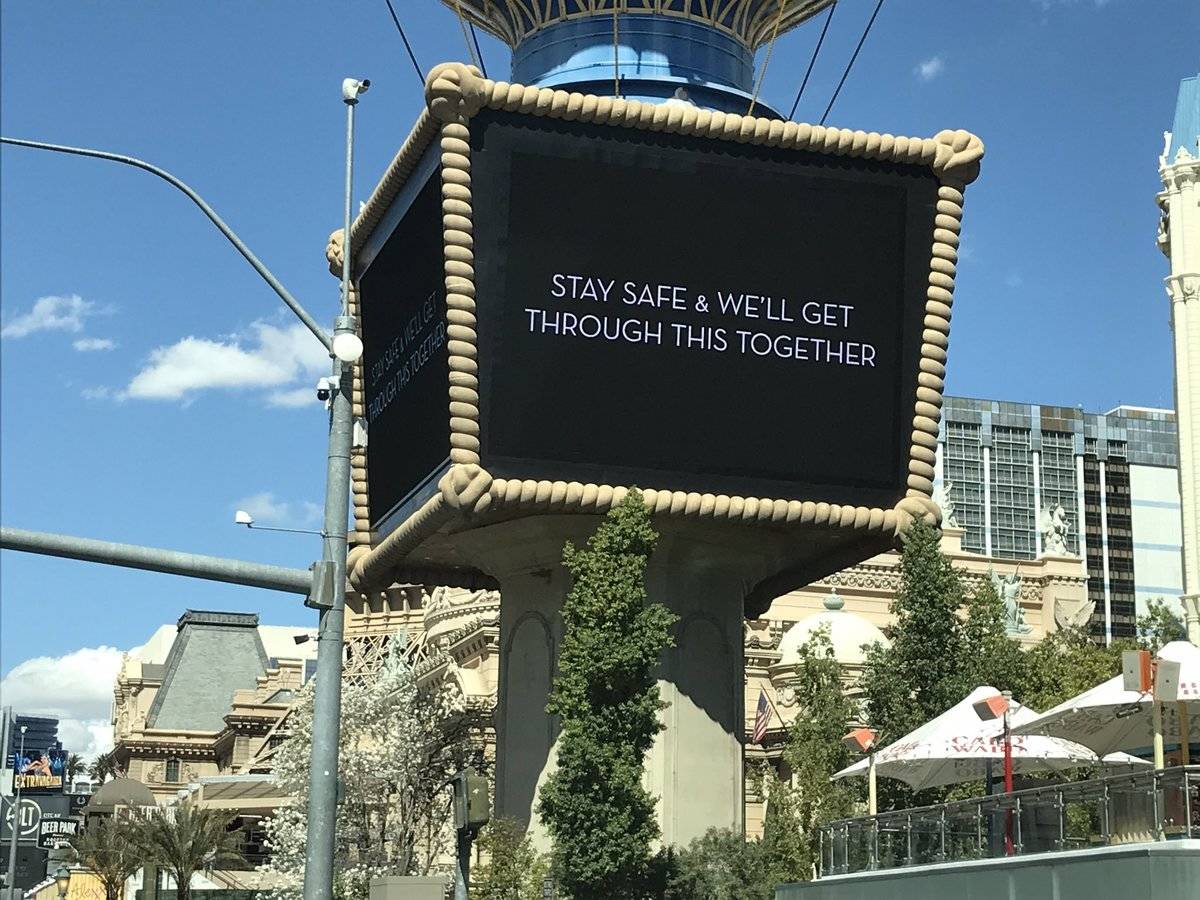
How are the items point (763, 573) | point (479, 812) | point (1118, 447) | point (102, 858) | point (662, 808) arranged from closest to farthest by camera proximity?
point (479, 812), point (662, 808), point (763, 573), point (102, 858), point (1118, 447)

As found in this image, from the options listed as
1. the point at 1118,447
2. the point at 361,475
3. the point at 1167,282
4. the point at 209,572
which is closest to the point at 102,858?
the point at 361,475

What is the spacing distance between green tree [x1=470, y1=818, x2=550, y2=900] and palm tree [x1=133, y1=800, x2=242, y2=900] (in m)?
23.8

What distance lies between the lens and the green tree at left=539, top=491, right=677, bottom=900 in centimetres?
3809

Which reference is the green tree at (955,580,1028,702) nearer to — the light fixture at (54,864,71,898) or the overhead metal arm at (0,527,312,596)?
the overhead metal arm at (0,527,312,596)

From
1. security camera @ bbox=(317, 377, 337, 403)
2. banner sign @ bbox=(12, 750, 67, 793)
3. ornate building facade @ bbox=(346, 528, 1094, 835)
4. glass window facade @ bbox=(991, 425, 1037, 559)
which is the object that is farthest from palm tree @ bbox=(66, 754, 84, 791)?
security camera @ bbox=(317, 377, 337, 403)

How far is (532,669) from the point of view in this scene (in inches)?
1845

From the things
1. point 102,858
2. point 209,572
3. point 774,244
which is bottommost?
point 102,858

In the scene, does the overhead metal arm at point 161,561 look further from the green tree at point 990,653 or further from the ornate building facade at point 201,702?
the ornate building facade at point 201,702

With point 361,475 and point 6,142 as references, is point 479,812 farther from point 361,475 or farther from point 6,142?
point 361,475

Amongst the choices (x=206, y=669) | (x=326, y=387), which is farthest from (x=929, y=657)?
(x=206, y=669)

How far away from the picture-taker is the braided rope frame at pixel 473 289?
40625 millimetres

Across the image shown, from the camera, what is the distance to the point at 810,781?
4294cm

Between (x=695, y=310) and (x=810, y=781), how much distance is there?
36.3 ft

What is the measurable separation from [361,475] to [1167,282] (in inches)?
2469
